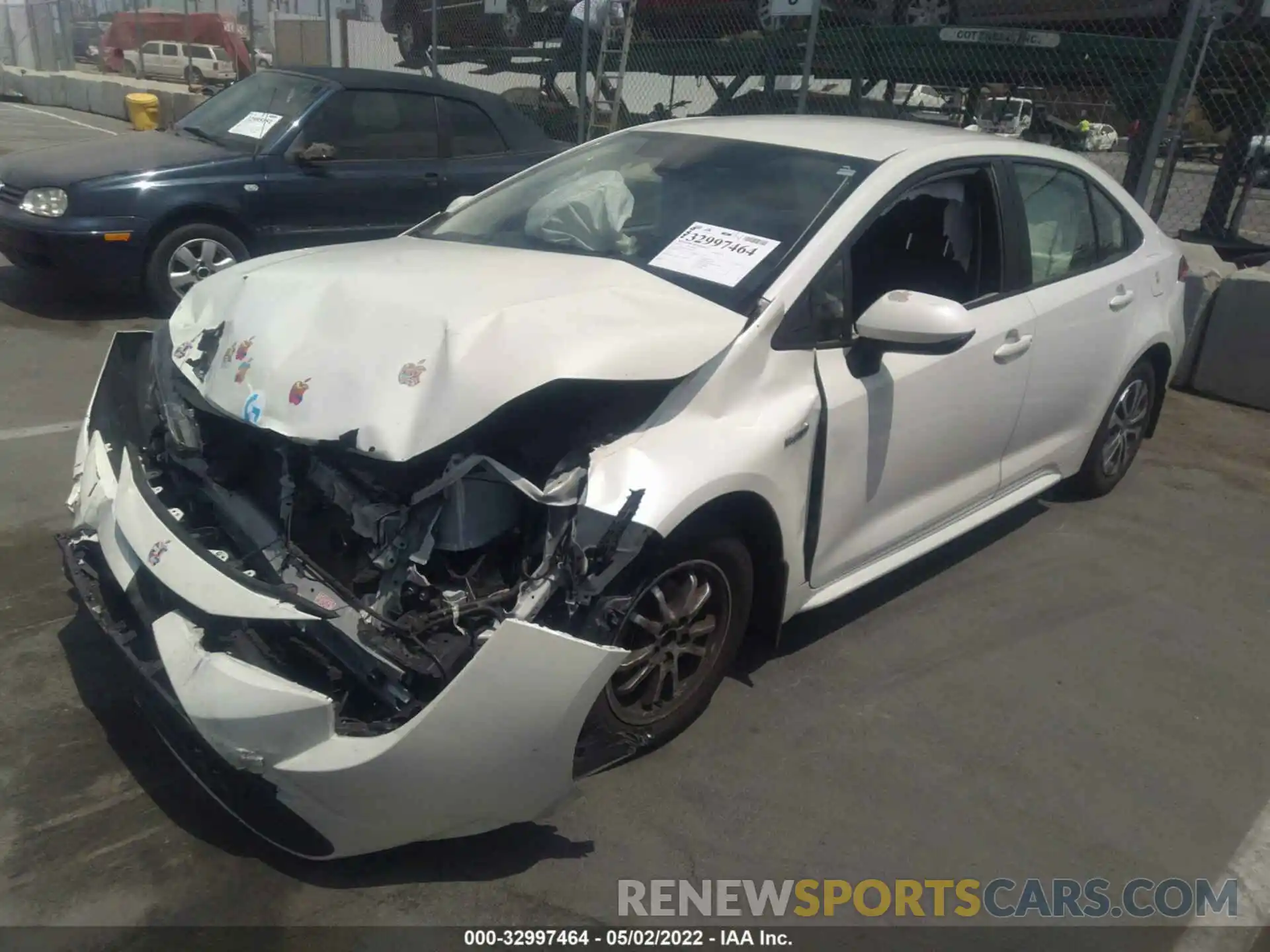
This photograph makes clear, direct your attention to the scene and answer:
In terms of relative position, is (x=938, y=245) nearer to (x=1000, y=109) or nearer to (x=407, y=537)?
(x=407, y=537)

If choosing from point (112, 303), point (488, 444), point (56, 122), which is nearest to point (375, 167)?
point (112, 303)

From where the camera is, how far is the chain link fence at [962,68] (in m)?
7.61

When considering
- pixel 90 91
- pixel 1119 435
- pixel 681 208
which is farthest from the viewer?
pixel 90 91

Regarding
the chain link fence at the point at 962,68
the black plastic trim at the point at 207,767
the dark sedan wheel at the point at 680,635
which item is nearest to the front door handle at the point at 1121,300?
the chain link fence at the point at 962,68

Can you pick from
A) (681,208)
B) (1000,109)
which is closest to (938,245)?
(681,208)

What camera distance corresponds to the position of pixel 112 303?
743cm

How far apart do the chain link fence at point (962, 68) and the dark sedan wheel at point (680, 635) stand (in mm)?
3594

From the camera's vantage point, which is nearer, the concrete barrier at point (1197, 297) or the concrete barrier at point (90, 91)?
the concrete barrier at point (1197, 297)

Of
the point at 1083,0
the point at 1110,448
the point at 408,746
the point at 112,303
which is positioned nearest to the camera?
the point at 408,746

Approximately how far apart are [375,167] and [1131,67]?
547 centimetres

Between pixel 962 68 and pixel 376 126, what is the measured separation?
4666mm

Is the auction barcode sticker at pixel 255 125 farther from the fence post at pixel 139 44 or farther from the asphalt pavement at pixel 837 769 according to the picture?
the fence post at pixel 139 44

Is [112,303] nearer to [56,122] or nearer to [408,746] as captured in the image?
[408,746]

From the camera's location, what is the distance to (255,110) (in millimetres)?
7547
